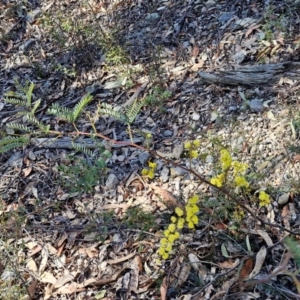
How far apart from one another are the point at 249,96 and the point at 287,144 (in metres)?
0.53

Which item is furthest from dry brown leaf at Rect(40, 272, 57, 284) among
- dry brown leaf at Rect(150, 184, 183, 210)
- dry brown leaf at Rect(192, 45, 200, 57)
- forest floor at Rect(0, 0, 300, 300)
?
dry brown leaf at Rect(192, 45, 200, 57)

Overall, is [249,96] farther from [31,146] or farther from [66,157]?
[31,146]

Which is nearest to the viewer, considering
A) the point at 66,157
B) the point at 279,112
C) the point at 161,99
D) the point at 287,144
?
the point at 287,144

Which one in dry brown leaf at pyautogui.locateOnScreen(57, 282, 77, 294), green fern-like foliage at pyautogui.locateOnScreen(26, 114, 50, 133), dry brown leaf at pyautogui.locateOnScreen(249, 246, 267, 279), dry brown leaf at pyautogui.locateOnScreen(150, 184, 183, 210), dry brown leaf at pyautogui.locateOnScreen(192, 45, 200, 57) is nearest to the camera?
green fern-like foliage at pyautogui.locateOnScreen(26, 114, 50, 133)

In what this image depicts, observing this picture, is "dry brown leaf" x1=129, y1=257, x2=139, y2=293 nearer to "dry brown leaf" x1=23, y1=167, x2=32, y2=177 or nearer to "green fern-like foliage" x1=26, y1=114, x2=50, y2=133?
"green fern-like foliage" x1=26, y1=114, x2=50, y2=133

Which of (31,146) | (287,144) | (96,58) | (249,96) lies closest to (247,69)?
(249,96)

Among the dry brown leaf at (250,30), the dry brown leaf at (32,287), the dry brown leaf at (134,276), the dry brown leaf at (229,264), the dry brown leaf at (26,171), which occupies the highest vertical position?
the dry brown leaf at (250,30)

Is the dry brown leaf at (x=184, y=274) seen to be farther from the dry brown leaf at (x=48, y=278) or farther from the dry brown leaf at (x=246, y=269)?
the dry brown leaf at (x=48, y=278)

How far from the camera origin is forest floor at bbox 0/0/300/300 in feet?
7.57

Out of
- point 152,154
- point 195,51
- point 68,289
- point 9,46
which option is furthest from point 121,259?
point 9,46

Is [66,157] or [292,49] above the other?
[292,49]

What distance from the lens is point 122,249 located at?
2.53 metres

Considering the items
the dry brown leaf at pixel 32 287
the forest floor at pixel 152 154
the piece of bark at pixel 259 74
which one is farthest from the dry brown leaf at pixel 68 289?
the piece of bark at pixel 259 74

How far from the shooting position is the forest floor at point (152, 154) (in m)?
2.31
